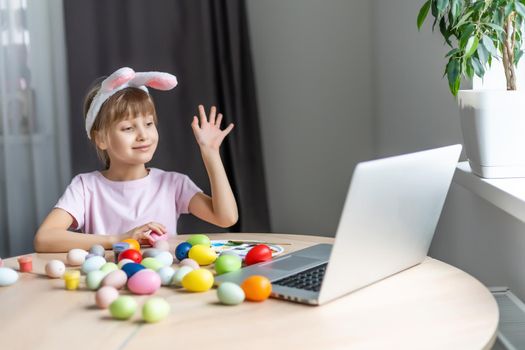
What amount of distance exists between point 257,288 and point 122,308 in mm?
224

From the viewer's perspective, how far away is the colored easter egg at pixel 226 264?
4.57 feet

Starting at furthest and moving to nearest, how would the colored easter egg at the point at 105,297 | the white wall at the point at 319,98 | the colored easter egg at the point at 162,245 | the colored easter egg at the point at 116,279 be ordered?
the white wall at the point at 319,98 → the colored easter egg at the point at 162,245 → the colored easter egg at the point at 116,279 → the colored easter egg at the point at 105,297

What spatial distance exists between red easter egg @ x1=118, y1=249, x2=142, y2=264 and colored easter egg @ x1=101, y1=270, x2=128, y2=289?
167mm

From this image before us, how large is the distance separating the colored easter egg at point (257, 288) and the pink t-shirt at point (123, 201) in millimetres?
886

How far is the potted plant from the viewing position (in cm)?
173

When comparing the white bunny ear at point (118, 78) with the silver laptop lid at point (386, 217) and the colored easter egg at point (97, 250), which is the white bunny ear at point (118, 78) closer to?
the colored easter egg at point (97, 250)

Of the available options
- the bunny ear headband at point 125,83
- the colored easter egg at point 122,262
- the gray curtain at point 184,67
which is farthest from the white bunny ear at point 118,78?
the gray curtain at point 184,67

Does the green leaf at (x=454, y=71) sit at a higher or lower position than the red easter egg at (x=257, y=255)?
higher

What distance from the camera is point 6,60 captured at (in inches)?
121

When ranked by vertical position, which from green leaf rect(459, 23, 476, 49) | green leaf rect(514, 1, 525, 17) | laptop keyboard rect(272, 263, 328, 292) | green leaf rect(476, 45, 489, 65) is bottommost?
laptop keyboard rect(272, 263, 328, 292)

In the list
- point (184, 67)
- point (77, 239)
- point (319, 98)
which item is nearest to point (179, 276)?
point (77, 239)

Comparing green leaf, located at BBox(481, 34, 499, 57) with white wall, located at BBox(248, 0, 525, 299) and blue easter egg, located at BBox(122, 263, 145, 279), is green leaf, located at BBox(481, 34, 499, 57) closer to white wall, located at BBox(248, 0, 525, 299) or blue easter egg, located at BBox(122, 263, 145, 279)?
blue easter egg, located at BBox(122, 263, 145, 279)

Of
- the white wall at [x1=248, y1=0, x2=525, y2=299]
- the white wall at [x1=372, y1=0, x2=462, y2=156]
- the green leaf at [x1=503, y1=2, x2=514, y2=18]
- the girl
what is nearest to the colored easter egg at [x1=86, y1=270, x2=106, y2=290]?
the girl

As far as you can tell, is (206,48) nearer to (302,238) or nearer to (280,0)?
(280,0)
